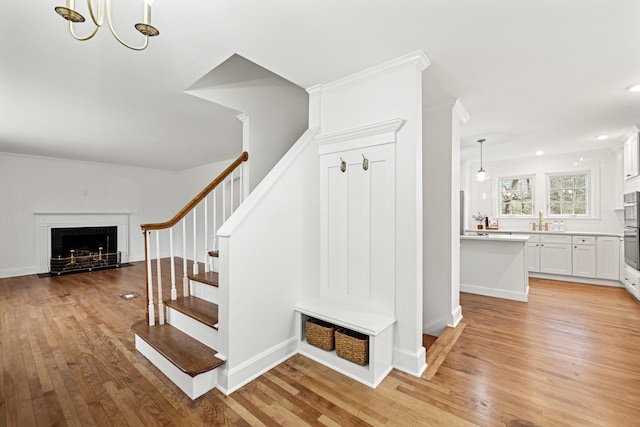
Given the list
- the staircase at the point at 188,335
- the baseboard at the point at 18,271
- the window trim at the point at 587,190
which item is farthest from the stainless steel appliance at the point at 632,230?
the baseboard at the point at 18,271

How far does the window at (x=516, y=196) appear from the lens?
616 cm

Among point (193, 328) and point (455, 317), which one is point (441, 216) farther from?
point (193, 328)

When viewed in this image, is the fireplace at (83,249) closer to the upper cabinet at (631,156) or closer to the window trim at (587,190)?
the window trim at (587,190)

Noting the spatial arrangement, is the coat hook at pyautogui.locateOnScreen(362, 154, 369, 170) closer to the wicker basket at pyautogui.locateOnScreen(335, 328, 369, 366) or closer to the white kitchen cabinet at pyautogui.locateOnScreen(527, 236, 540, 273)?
the wicker basket at pyautogui.locateOnScreen(335, 328, 369, 366)

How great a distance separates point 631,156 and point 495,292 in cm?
281

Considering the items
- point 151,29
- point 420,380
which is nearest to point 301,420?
point 420,380

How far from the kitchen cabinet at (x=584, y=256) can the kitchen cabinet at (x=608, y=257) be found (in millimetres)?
62

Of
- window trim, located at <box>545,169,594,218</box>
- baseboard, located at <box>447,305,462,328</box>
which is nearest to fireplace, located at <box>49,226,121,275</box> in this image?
baseboard, located at <box>447,305,462,328</box>

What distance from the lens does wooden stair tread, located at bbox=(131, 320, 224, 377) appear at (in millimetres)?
2006

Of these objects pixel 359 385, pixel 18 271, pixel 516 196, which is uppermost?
pixel 516 196

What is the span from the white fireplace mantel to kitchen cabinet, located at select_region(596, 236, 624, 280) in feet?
32.3

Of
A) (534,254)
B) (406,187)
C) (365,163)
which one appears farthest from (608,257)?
(365,163)

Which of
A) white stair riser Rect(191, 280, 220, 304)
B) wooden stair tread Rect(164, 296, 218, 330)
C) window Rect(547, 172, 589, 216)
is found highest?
window Rect(547, 172, 589, 216)

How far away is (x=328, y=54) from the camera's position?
219 centimetres
